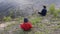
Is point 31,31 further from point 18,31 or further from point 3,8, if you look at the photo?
point 3,8

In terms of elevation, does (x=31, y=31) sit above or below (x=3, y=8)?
below

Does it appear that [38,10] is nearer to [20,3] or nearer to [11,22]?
[20,3]

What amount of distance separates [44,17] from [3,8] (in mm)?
2162

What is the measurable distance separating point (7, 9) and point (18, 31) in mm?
2789

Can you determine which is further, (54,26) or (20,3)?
(20,3)

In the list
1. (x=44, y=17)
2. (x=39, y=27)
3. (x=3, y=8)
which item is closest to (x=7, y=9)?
(x=3, y=8)

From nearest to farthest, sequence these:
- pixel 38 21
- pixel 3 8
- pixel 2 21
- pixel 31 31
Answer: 1. pixel 31 31
2. pixel 38 21
3. pixel 2 21
4. pixel 3 8

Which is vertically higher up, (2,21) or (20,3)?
(20,3)

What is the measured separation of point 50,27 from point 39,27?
1.43 feet

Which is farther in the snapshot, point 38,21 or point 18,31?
point 38,21

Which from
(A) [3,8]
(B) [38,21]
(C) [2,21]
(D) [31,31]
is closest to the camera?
(D) [31,31]

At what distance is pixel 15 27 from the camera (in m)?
9.32

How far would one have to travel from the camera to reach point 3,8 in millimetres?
11398

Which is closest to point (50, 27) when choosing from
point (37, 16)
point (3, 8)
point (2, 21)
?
point (37, 16)
